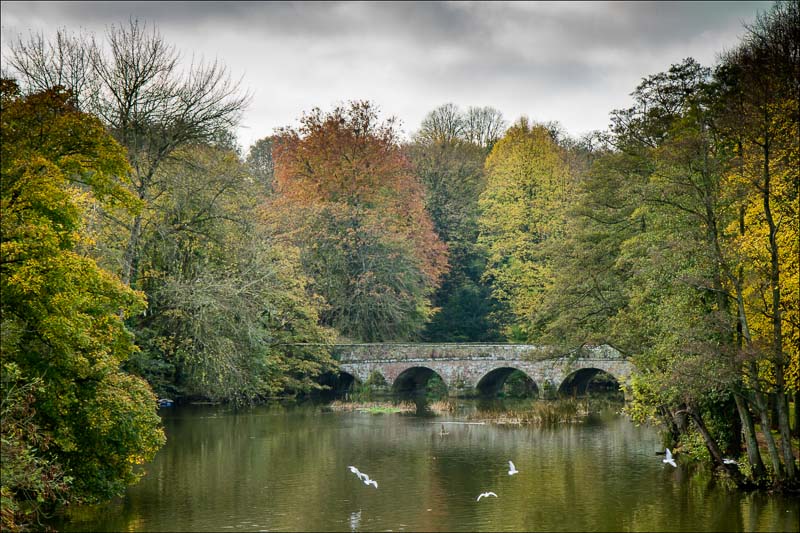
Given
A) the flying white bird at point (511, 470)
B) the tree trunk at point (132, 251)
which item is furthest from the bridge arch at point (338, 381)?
the flying white bird at point (511, 470)

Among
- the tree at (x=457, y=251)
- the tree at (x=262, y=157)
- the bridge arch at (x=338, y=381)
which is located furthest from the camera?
the tree at (x=262, y=157)

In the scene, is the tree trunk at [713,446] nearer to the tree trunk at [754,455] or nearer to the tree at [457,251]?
the tree trunk at [754,455]

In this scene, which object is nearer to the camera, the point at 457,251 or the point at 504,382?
the point at 504,382

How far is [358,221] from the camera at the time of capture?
149 feet

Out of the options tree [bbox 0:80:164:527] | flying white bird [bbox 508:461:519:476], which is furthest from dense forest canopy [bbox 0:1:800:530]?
flying white bird [bbox 508:461:519:476]

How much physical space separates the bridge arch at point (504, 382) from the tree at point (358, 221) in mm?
4898

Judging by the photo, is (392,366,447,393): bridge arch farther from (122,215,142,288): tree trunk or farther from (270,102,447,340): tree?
(122,215,142,288): tree trunk

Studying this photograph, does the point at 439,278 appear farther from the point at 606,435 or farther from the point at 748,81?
the point at 748,81

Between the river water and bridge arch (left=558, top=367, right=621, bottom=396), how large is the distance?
31.4 feet

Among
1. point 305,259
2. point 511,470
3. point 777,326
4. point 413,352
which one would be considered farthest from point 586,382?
point 777,326

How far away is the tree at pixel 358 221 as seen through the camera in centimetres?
4444

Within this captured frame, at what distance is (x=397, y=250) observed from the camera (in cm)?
4559

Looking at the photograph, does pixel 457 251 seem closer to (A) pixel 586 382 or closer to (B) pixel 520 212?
(B) pixel 520 212

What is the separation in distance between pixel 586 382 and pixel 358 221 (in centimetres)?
1363
